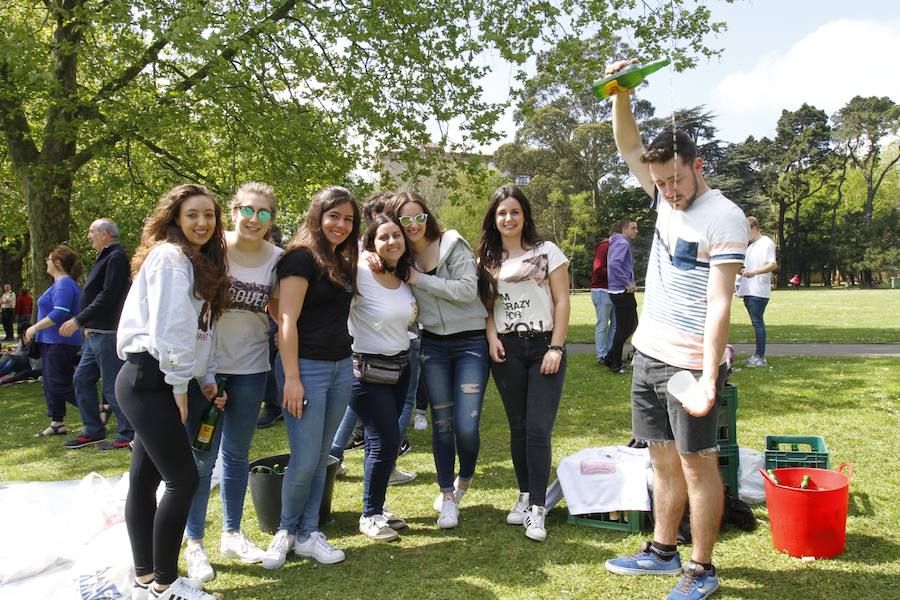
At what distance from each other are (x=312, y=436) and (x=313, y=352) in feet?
1.47

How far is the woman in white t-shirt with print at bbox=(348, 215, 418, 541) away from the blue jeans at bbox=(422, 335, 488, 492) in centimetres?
19

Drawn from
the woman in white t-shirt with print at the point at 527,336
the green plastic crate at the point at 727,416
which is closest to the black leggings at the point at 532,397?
the woman in white t-shirt with print at the point at 527,336

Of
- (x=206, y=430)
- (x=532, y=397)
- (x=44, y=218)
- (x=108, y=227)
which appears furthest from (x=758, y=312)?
(x=44, y=218)

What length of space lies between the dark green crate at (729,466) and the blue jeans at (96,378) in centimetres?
503

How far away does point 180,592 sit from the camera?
9.28 feet

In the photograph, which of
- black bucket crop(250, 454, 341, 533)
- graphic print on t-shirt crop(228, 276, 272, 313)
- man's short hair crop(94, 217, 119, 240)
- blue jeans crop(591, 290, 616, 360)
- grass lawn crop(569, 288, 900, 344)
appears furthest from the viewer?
grass lawn crop(569, 288, 900, 344)

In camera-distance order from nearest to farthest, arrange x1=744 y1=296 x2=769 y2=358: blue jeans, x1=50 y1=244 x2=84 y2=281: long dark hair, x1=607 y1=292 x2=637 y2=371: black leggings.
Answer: x1=50 y1=244 x2=84 y2=281: long dark hair
x1=607 y1=292 x2=637 y2=371: black leggings
x1=744 y1=296 x2=769 y2=358: blue jeans

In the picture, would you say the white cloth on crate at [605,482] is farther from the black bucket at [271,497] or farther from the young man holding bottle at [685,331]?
the black bucket at [271,497]

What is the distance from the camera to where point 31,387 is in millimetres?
10266

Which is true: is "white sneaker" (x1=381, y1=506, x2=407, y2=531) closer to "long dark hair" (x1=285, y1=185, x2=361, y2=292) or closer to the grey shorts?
"long dark hair" (x1=285, y1=185, x2=361, y2=292)

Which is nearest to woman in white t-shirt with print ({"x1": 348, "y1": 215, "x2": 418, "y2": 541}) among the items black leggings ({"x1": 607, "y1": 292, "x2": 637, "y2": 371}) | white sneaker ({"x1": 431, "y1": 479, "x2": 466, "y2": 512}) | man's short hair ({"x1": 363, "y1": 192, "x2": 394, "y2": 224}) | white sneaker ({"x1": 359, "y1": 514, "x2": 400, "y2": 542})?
white sneaker ({"x1": 359, "y1": 514, "x2": 400, "y2": 542})

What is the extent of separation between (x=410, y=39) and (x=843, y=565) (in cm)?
998

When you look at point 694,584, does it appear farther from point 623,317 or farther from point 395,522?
point 623,317

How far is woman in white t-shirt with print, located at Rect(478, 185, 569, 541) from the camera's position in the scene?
145 inches
